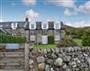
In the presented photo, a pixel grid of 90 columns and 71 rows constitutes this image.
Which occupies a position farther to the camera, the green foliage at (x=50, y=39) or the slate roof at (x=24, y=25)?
the slate roof at (x=24, y=25)

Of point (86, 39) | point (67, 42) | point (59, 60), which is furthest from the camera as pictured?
point (86, 39)

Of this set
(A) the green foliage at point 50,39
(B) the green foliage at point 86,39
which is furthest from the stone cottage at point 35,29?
(B) the green foliage at point 86,39

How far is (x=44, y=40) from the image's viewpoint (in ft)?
24.6

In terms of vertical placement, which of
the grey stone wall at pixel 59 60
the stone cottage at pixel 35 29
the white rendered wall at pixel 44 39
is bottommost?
the grey stone wall at pixel 59 60

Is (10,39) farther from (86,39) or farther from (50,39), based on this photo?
(86,39)

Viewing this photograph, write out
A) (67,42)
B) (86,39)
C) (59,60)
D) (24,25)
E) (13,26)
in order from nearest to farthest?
1. (59,60)
2. (67,42)
3. (86,39)
4. (24,25)
5. (13,26)

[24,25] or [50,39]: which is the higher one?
[24,25]

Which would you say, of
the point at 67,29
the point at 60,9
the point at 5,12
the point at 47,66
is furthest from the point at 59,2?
the point at 47,66

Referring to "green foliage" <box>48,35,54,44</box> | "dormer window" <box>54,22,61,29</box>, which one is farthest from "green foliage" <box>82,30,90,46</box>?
"green foliage" <box>48,35,54,44</box>

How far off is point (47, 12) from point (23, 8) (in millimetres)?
829

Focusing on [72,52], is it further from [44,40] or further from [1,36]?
[1,36]

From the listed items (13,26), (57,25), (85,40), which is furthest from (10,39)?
(85,40)

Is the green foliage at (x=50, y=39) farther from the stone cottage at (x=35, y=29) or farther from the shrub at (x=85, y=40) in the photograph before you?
the shrub at (x=85, y=40)

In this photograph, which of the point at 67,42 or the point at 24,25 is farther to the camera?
the point at 24,25
